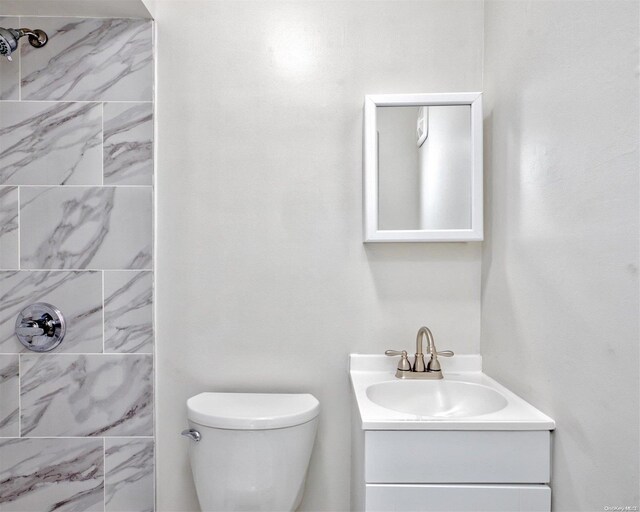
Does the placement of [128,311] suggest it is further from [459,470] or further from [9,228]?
[459,470]

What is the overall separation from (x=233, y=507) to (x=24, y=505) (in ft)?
2.63

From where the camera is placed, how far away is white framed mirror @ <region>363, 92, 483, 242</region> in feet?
4.97

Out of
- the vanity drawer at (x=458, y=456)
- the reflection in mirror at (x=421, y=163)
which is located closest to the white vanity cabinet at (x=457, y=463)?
the vanity drawer at (x=458, y=456)

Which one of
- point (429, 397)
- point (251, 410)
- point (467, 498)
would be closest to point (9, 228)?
point (251, 410)

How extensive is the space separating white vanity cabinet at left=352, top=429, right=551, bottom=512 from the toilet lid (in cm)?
36

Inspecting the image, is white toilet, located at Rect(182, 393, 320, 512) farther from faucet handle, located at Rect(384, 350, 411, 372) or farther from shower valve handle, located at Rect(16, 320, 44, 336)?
shower valve handle, located at Rect(16, 320, 44, 336)

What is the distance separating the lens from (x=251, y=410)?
144 centimetres

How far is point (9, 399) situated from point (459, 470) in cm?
148

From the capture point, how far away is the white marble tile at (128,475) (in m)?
1.62

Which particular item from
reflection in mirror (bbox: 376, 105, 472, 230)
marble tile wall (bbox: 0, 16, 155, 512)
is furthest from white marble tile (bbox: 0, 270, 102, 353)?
reflection in mirror (bbox: 376, 105, 472, 230)

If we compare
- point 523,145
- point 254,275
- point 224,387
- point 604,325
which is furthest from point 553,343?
point 224,387

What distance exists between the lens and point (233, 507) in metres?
1.39

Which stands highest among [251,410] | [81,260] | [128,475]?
[81,260]

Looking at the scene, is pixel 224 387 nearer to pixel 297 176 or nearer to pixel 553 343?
pixel 297 176
